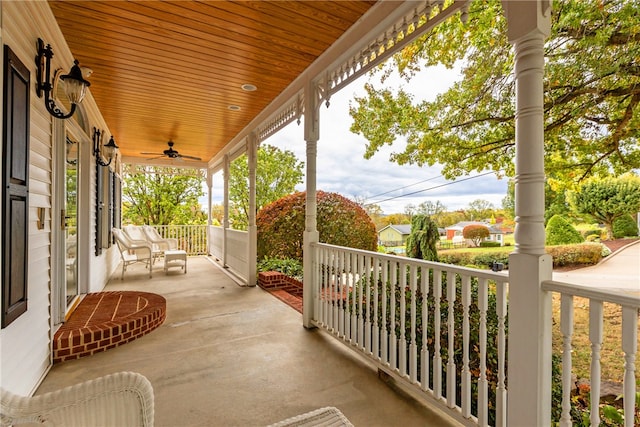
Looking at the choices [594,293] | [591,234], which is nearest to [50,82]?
[594,293]

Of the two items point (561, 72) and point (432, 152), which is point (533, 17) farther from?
point (432, 152)

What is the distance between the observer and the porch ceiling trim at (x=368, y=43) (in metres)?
2.12

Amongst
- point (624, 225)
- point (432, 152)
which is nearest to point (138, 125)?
point (432, 152)

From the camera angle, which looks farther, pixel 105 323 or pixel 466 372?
pixel 105 323

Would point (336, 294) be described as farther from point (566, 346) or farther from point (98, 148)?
point (98, 148)

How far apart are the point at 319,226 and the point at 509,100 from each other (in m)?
3.93

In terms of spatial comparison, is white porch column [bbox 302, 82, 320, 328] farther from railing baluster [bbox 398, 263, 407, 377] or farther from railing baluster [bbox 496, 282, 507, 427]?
railing baluster [bbox 496, 282, 507, 427]

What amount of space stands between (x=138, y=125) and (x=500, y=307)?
6.08 meters

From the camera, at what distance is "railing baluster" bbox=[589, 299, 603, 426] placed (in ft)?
4.14

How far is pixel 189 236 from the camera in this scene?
9.77 meters

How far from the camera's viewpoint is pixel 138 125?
5.60m

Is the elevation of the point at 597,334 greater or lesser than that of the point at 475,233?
lesser

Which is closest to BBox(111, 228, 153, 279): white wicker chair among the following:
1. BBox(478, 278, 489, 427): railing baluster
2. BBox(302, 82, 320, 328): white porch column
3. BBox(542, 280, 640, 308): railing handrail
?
BBox(302, 82, 320, 328): white porch column

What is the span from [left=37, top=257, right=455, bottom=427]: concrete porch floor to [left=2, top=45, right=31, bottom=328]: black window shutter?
92 centimetres
